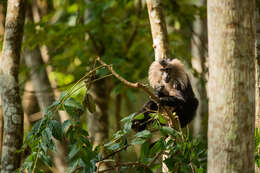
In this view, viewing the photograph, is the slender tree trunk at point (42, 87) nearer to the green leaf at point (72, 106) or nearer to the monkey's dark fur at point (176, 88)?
the monkey's dark fur at point (176, 88)

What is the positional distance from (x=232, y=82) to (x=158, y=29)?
148 centimetres

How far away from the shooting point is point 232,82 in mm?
1718

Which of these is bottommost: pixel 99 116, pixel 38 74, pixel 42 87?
pixel 99 116

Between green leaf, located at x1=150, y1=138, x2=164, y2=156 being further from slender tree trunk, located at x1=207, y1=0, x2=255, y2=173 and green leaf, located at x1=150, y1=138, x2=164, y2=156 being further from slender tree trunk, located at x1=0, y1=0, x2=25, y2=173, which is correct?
slender tree trunk, located at x1=0, y1=0, x2=25, y2=173

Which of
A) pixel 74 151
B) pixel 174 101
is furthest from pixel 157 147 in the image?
pixel 174 101

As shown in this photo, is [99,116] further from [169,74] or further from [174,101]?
[174,101]

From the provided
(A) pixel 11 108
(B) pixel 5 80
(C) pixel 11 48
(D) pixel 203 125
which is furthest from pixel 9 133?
(D) pixel 203 125

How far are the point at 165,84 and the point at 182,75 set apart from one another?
22 centimetres

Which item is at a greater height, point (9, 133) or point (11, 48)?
point (11, 48)

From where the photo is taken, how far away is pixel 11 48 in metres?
3.17

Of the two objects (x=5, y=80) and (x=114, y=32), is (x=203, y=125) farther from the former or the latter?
(x=5, y=80)

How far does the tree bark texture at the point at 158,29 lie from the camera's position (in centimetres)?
307

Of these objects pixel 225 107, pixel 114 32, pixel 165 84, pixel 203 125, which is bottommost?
pixel 203 125

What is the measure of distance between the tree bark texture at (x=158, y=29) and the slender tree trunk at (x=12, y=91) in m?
1.28
